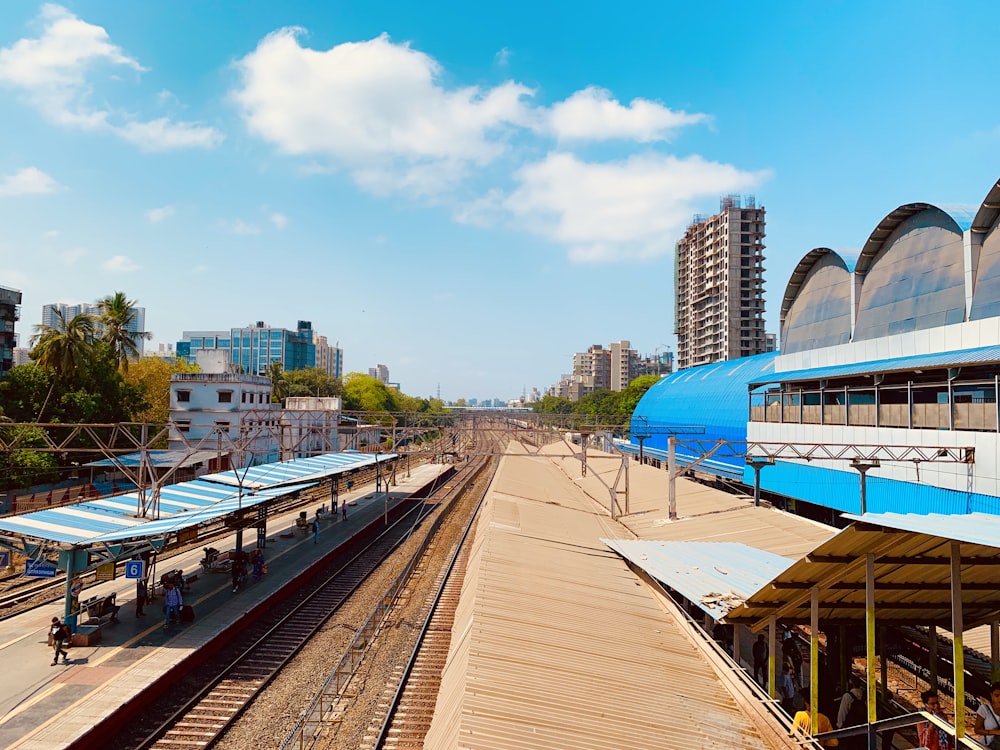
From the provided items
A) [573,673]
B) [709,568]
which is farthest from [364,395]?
[573,673]

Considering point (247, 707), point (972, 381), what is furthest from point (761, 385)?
point (247, 707)

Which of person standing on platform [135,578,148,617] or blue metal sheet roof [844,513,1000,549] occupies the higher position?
blue metal sheet roof [844,513,1000,549]

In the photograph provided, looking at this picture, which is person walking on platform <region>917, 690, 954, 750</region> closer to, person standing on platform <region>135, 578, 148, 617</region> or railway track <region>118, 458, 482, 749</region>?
railway track <region>118, 458, 482, 749</region>

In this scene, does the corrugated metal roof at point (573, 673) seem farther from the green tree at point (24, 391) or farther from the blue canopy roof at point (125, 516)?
the green tree at point (24, 391)

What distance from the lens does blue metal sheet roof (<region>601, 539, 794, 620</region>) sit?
1130 centimetres

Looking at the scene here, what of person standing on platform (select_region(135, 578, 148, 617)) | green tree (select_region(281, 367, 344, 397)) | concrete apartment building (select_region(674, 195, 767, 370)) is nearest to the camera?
person standing on platform (select_region(135, 578, 148, 617))

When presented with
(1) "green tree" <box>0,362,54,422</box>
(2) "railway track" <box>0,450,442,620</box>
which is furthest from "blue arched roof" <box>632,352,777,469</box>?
(1) "green tree" <box>0,362,54,422</box>

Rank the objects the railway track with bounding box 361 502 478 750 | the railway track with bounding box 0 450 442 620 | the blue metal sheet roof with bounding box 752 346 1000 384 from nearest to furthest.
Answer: the railway track with bounding box 361 502 478 750
the railway track with bounding box 0 450 442 620
the blue metal sheet roof with bounding box 752 346 1000 384

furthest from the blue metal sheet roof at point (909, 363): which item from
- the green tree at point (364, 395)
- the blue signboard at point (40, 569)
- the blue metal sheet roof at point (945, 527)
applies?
the green tree at point (364, 395)

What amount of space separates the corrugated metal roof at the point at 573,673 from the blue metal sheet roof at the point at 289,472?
1406 cm

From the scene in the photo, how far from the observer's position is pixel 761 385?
34312 millimetres

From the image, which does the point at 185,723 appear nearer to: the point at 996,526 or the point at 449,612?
the point at 449,612

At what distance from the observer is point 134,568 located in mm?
16047

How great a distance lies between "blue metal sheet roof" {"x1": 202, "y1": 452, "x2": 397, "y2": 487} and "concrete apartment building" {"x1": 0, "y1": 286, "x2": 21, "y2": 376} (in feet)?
98.2
